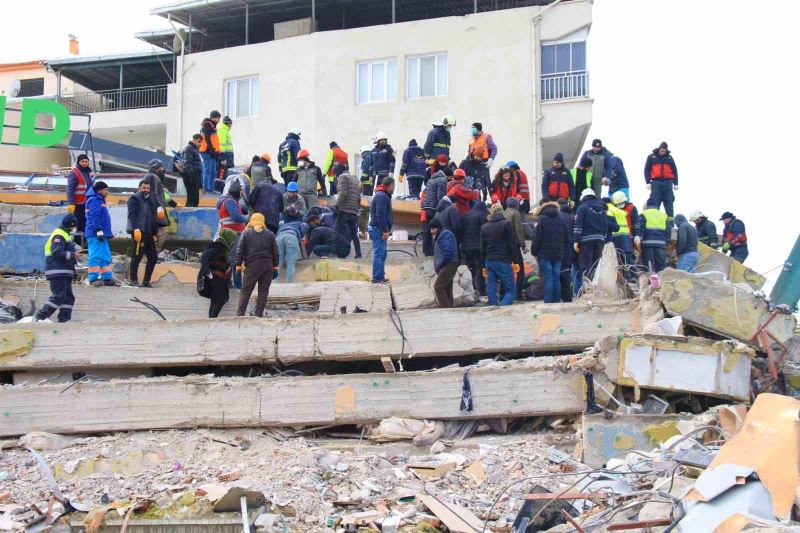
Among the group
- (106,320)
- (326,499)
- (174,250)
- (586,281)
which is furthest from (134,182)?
(326,499)

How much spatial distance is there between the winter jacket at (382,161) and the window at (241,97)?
12.3 meters

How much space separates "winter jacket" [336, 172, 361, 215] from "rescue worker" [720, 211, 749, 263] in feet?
26.8

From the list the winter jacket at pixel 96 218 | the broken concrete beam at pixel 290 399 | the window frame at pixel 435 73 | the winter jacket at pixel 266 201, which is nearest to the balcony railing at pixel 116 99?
the window frame at pixel 435 73

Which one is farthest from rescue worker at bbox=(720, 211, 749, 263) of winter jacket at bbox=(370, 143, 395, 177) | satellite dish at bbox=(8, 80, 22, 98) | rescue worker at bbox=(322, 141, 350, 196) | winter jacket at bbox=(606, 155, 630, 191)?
satellite dish at bbox=(8, 80, 22, 98)

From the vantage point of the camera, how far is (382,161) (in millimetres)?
17562

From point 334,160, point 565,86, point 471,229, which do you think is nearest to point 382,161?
point 334,160

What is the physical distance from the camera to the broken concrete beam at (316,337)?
36.6 ft

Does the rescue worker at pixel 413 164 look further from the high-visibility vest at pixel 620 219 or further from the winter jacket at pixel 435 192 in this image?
the high-visibility vest at pixel 620 219

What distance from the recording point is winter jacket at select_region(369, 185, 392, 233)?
13492mm

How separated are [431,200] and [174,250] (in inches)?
199

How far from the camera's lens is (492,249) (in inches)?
484

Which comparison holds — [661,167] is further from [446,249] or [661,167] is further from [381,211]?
[446,249]

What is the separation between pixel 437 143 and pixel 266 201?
418cm

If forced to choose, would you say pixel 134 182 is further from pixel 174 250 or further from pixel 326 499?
pixel 326 499
